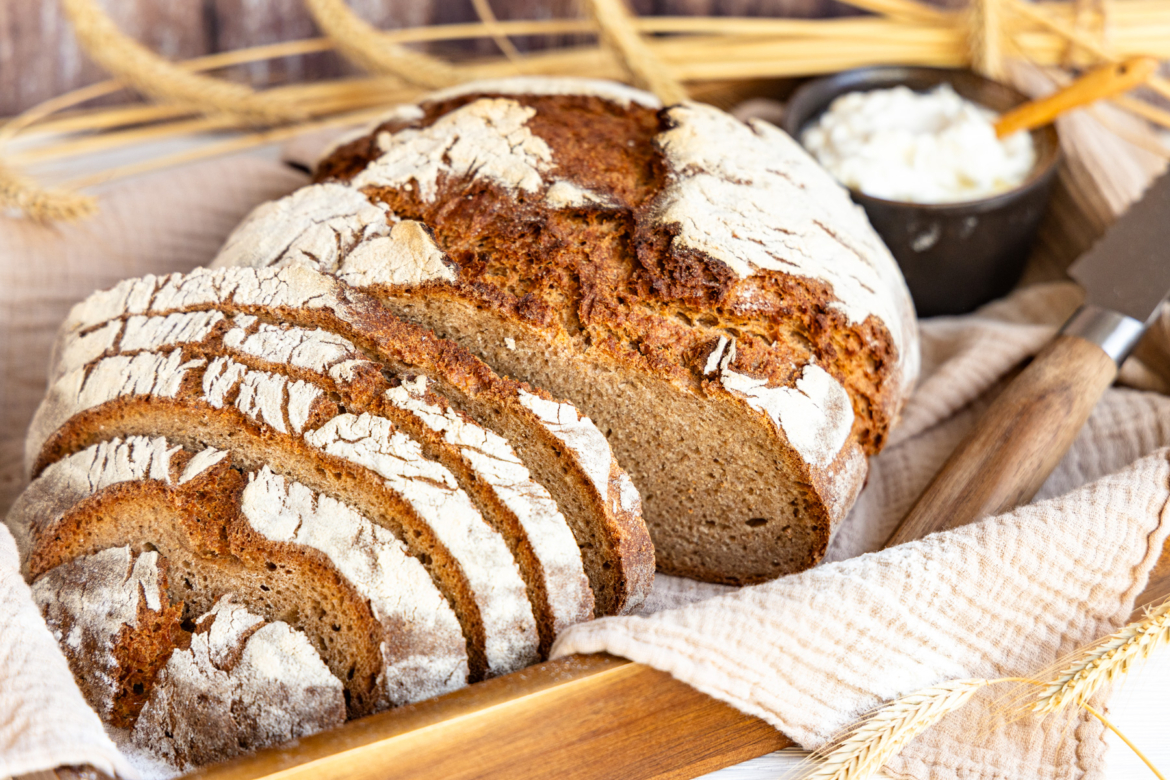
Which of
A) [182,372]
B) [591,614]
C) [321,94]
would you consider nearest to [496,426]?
[591,614]

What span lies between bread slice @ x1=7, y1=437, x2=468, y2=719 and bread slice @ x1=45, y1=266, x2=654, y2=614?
0.27m

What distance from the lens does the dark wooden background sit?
2.94m

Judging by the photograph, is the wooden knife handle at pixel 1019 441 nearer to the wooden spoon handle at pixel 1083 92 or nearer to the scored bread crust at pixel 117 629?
the wooden spoon handle at pixel 1083 92

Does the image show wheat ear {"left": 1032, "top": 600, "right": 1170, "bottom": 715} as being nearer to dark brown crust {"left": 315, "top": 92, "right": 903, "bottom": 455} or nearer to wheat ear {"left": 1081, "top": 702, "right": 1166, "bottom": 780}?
wheat ear {"left": 1081, "top": 702, "right": 1166, "bottom": 780}

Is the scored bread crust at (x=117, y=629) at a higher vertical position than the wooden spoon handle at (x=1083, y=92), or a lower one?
lower

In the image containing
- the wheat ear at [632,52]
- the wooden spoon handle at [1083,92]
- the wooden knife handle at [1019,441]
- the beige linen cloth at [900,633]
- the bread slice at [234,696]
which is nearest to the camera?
the beige linen cloth at [900,633]

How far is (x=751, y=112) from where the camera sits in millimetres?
2904

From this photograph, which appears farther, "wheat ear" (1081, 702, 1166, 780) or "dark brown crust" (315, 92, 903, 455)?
"dark brown crust" (315, 92, 903, 455)

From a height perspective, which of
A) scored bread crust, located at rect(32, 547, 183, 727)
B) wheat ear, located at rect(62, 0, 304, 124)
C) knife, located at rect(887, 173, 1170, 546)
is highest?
wheat ear, located at rect(62, 0, 304, 124)

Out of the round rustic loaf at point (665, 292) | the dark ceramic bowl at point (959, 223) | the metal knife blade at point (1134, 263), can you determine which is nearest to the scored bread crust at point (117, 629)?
the round rustic loaf at point (665, 292)

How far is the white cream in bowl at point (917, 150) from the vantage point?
2385mm

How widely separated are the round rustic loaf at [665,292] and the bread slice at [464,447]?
18 cm

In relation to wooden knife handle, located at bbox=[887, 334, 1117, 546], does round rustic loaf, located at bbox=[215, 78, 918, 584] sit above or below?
above

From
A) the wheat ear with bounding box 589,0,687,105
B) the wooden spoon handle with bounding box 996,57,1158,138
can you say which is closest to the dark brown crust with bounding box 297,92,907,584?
the wheat ear with bounding box 589,0,687,105
